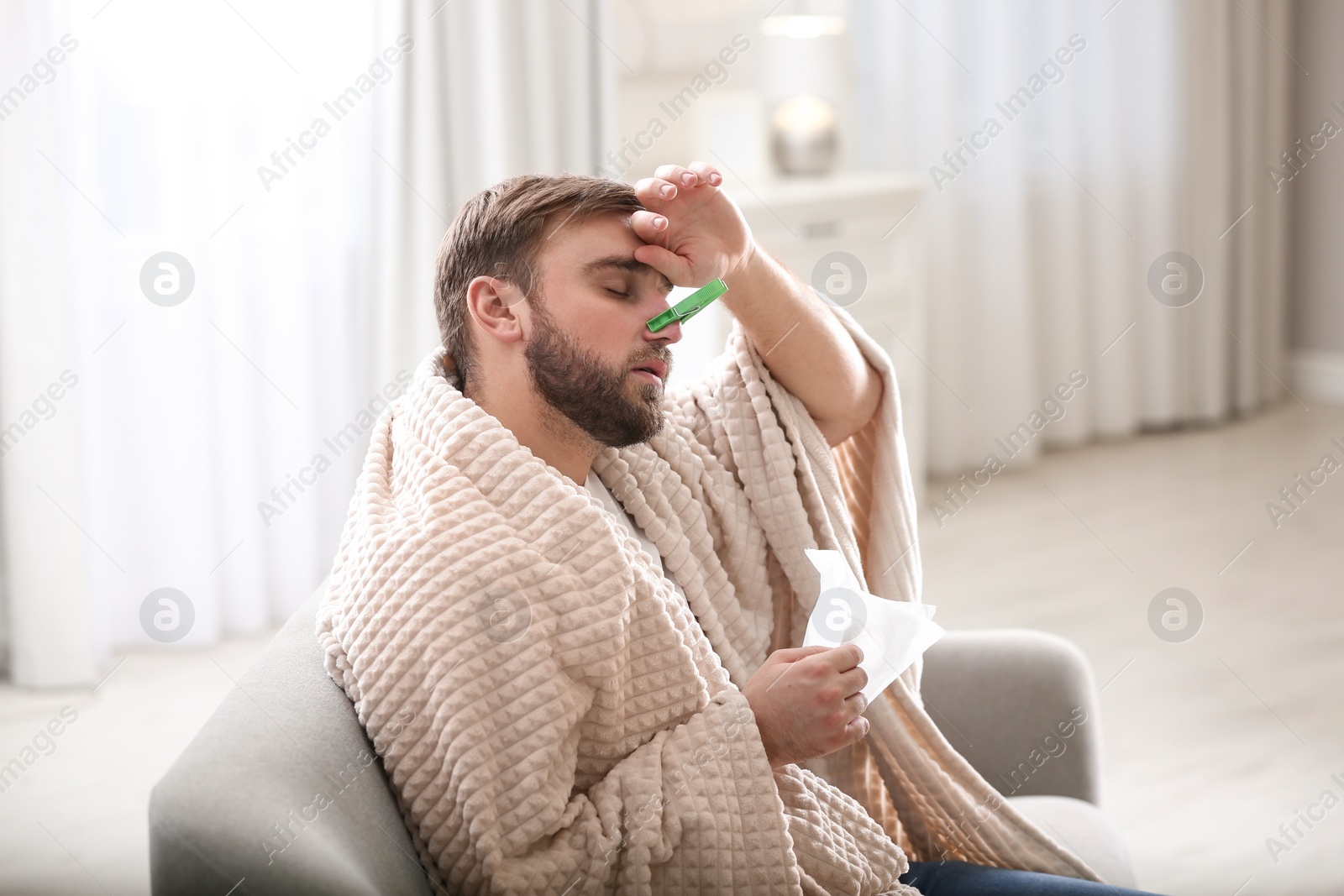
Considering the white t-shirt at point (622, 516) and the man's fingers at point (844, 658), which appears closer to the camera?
the man's fingers at point (844, 658)

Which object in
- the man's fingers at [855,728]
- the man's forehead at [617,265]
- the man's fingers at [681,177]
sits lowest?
the man's fingers at [855,728]

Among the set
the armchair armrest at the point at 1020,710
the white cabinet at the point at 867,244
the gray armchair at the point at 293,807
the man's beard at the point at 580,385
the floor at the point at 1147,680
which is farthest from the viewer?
the white cabinet at the point at 867,244

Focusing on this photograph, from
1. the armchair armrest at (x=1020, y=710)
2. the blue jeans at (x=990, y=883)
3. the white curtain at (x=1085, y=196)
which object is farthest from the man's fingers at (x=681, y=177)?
the white curtain at (x=1085, y=196)

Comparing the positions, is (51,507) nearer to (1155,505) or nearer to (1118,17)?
(1155,505)

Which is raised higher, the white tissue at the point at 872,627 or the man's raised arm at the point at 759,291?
the man's raised arm at the point at 759,291

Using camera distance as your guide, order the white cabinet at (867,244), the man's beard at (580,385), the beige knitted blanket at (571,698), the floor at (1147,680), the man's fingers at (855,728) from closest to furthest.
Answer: the beige knitted blanket at (571,698), the man's fingers at (855,728), the man's beard at (580,385), the floor at (1147,680), the white cabinet at (867,244)

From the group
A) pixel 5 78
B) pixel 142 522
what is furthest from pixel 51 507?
pixel 5 78

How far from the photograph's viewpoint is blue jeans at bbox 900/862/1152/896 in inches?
48.3

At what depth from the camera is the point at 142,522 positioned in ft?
8.96

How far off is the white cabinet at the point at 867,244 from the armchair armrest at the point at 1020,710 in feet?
5.58

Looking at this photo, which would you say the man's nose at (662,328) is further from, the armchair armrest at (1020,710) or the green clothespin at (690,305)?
the armchair armrest at (1020,710)

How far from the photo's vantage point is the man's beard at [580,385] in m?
1.25

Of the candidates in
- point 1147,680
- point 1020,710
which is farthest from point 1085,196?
point 1020,710

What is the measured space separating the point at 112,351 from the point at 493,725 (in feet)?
6.46
